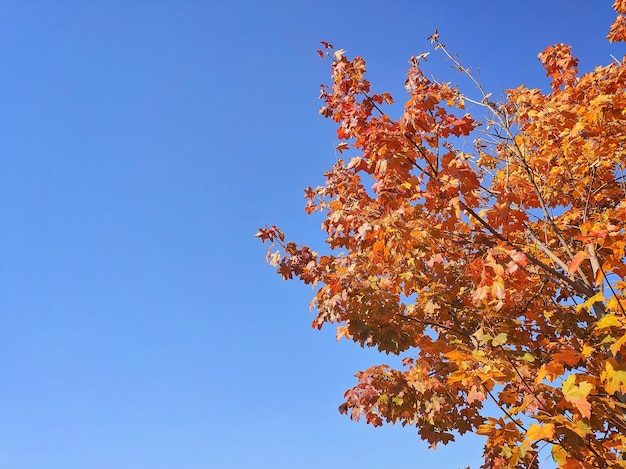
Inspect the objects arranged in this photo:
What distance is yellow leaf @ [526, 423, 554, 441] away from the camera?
2.95 metres

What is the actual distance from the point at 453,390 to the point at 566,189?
3.87 meters

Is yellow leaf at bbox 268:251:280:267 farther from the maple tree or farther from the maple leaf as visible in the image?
the maple leaf

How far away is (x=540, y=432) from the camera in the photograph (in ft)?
9.97

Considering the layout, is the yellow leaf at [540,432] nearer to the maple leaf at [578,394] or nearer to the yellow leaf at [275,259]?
the maple leaf at [578,394]

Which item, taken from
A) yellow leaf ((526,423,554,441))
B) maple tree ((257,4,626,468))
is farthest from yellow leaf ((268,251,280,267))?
yellow leaf ((526,423,554,441))

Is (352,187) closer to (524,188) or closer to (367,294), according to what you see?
(367,294)

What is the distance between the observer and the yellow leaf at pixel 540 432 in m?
2.95

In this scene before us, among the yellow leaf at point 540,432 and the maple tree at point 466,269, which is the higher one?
the maple tree at point 466,269

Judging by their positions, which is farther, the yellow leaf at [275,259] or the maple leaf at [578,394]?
the yellow leaf at [275,259]


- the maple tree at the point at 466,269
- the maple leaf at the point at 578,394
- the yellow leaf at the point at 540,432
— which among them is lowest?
the yellow leaf at the point at 540,432

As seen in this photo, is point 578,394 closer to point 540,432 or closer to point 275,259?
point 540,432

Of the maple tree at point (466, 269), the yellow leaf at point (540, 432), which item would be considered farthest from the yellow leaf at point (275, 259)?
the yellow leaf at point (540, 432)

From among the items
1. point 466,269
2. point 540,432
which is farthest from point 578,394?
point 466,269

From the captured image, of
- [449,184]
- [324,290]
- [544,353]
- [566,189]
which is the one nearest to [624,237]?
[449,184]
